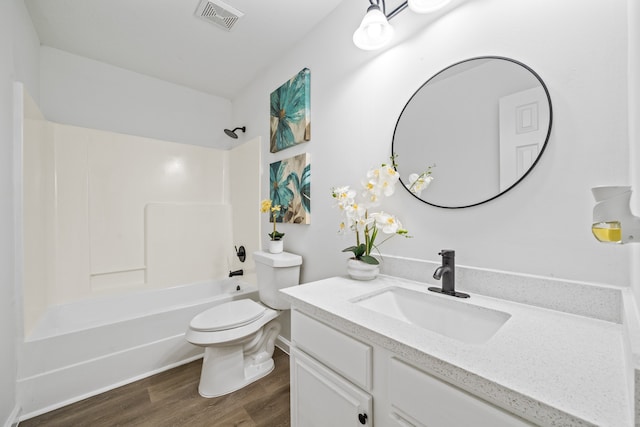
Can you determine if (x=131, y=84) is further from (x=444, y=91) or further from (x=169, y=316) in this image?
(x=444, y=91)

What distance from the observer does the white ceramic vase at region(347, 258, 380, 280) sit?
1234 mm

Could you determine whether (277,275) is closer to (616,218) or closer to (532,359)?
(532,359)

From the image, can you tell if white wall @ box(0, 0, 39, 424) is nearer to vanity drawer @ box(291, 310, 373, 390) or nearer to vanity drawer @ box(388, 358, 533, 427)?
vanity drawer @ box(291, 310, 373, 390)

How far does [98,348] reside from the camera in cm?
168

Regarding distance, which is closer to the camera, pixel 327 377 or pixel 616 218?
pixel 616 218

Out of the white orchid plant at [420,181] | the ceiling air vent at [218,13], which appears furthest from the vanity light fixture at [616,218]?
the ceiling air vent at [218,13]

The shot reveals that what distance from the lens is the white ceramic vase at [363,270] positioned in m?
1.23

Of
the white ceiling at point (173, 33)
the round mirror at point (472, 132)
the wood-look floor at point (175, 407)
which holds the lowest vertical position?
the wood-look floor at point (175, 407)

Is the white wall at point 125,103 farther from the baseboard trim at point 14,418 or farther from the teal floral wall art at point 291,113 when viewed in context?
the baseboard trim at point 14,418

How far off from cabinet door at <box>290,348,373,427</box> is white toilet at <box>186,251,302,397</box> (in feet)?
2.22

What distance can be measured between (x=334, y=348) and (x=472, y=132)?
0.99 meters

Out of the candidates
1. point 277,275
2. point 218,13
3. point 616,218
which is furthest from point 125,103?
point 616,218

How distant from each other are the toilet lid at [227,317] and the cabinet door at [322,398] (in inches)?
27.6

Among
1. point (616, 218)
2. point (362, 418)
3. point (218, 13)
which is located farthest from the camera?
point (218, 13)
